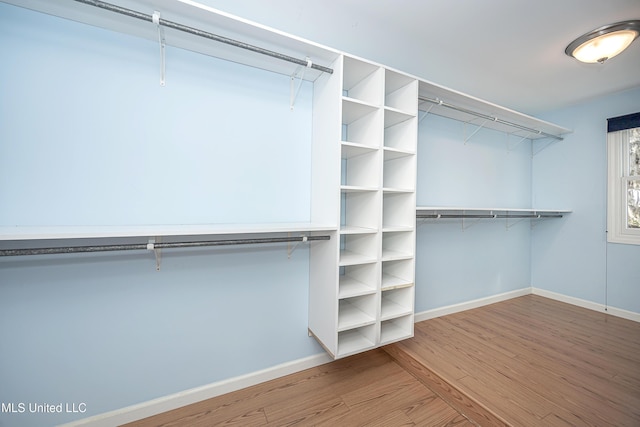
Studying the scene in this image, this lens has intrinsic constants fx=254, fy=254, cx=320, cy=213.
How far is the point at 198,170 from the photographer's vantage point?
62.0 inches

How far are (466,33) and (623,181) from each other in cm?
258

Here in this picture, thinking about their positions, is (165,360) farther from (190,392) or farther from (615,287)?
(615,287)

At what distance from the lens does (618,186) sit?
268 cm

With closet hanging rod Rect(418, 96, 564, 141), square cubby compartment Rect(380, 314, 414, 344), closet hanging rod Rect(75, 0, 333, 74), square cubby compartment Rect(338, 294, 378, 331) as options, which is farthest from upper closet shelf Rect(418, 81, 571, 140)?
square cubby compartment Rect(380, 314, 414, 344)

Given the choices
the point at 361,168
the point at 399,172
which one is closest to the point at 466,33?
the point at 399,172

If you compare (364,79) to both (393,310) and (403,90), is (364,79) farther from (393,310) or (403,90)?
(393,310)

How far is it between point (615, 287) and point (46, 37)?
499cm

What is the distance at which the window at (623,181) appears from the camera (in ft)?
8.48

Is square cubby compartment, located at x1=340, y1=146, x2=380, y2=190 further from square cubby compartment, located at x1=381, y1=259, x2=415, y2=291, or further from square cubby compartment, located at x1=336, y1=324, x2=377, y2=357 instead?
square cubby compartment, located at x1=336, y1=324, x2=377, y2=357

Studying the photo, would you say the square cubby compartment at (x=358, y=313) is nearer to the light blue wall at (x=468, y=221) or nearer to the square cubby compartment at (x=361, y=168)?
the square cubby compartment at (x=361, y=168)

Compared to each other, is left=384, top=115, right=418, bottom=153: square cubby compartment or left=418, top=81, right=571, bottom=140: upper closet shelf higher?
left=418, top=81, right=571, bottom=140: upper closet shelf

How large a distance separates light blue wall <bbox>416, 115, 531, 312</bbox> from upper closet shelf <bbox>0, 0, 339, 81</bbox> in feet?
4.91

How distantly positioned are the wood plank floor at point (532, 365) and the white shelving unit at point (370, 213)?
18.3 inches

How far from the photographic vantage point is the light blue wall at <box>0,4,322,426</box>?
1.23 meters
